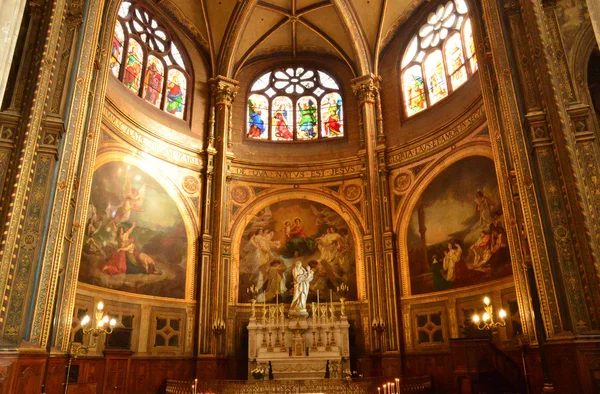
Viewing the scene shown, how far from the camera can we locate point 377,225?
71.6 ft

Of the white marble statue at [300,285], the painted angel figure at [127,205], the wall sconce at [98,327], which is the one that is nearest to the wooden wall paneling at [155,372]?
the wall sconce at [98,327]

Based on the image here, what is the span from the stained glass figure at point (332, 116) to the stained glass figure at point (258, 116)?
2938 mm

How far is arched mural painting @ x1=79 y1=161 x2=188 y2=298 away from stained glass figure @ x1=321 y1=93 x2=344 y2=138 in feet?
28.8

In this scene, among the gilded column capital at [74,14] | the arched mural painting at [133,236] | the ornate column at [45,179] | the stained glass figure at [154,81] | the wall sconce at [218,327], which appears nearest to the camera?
the ornate column at [45,179]

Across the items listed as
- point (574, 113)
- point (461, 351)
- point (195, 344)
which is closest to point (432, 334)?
point (461, 351)

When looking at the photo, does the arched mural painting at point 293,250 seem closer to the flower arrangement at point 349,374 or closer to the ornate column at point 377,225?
the ornate column at point 377,225

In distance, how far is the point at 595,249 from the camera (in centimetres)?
1034

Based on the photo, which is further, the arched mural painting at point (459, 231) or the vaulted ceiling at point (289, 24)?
the vaulted ceiling at point (289, 24)

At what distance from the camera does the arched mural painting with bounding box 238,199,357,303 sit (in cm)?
2233

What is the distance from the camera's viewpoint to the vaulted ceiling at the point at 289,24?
23.8 meters

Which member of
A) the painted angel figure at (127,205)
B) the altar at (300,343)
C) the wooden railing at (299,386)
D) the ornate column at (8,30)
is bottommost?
the wooden railing at (299,386)

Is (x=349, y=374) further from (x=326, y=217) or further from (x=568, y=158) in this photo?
(x=568, y=158)

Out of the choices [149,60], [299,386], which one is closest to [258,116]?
[149,60]

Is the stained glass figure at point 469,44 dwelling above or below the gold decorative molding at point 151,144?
above
